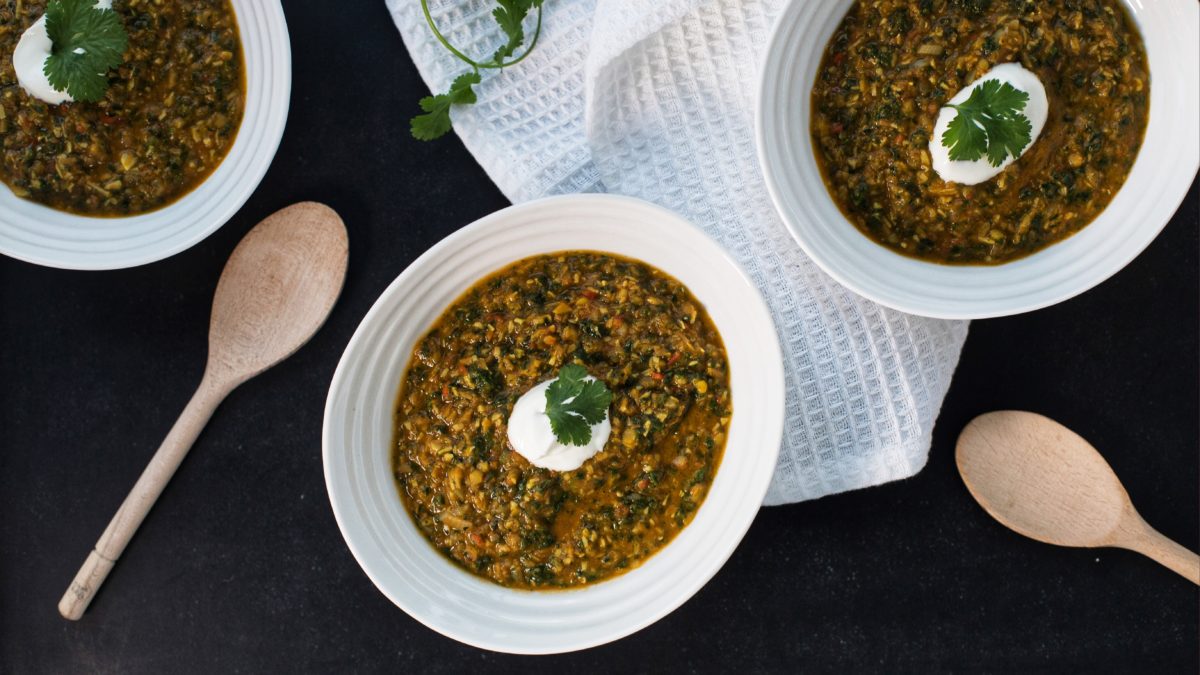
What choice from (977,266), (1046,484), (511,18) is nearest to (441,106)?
(511,18)

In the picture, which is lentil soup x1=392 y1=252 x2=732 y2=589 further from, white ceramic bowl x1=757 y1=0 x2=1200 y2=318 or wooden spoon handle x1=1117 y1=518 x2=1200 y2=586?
wooden spoon handle x1=1117 y1=518 x2=1200 y2=586

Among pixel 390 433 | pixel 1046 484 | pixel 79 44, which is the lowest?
pixel 1046 484

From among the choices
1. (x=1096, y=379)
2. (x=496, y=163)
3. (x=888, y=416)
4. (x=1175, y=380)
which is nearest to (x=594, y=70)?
(x=496, y=163)

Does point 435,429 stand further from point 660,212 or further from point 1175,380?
point 1175,380

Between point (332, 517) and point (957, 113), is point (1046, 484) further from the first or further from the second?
point (332, 517)

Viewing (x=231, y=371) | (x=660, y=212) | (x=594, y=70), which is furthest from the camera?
(x=231, y=371)

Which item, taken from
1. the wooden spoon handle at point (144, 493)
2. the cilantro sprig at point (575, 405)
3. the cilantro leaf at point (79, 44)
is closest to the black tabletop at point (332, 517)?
the wooden spoon handle at point (144, 493)

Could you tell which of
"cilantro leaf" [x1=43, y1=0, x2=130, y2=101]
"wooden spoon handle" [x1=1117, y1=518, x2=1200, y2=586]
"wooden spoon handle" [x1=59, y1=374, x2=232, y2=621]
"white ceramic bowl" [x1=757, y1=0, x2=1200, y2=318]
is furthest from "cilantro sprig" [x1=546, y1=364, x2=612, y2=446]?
"wooden spoon handle" [x1=1117, y1=518, x2=1200, y2=586]
